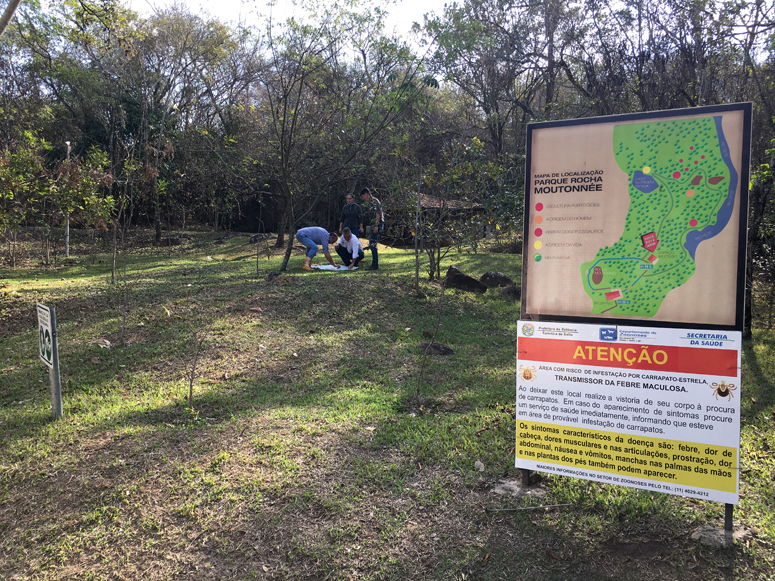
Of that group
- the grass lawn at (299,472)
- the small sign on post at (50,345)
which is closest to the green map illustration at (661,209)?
the grass lawn at (299,472)

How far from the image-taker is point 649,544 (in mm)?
2797

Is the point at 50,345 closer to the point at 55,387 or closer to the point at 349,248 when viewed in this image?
the point at 55,387

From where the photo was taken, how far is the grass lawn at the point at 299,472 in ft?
9.11

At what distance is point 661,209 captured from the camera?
2805mm

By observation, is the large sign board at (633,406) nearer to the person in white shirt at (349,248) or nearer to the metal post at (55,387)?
the metal post at (55,387)

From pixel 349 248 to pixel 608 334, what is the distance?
29.9ft

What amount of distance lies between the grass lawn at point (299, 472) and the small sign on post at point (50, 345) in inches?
9.7

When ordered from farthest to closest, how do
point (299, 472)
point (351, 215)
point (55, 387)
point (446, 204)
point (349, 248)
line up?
point (349, 248), point (351, 215), point (446, 204), point (55, 387), point (299, 472)

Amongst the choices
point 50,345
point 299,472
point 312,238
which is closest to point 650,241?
point 299,472

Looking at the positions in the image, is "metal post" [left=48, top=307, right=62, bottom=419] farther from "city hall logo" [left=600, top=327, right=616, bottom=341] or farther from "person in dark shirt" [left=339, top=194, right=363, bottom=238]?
"person in dark shirt" [left=339, top=194, right=363, bottom=238]

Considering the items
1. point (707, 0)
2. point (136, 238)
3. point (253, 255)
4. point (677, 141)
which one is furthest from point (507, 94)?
point (677, 141)

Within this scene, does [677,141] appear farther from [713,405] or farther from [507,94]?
[507,94]

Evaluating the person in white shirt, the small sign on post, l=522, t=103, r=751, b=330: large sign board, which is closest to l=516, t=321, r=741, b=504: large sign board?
l=522, t=103, r=751, b=330: large sign board

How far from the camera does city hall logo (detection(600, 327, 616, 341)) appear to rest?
9.41 feet
